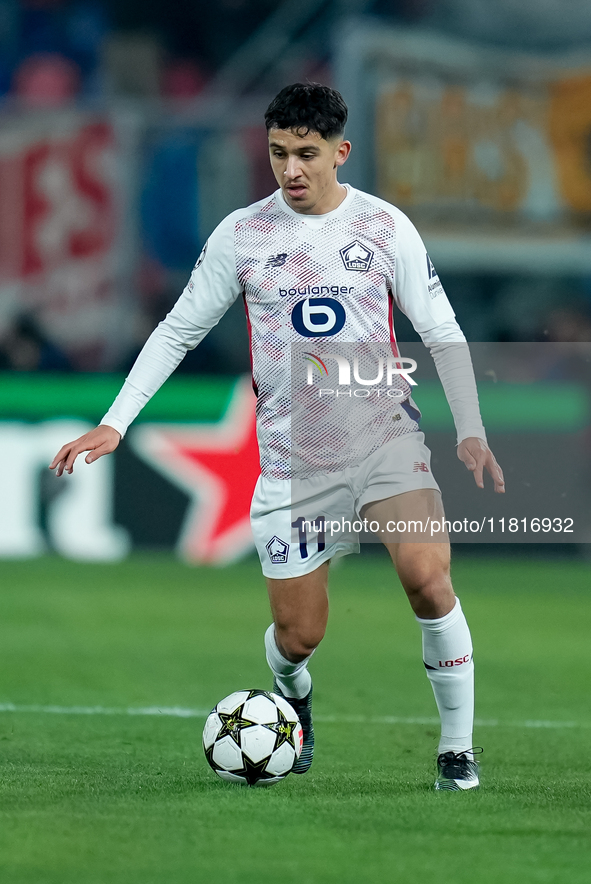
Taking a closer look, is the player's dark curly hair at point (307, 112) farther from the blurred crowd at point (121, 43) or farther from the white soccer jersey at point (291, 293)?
the blurred crowd at point (121, 43)

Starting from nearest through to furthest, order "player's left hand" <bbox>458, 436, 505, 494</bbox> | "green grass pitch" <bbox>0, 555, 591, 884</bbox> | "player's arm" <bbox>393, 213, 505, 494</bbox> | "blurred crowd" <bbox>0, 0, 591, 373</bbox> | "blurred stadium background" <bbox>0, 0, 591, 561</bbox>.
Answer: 1. "green grass pitch" <bbox>0, 555, 591, 884</bbox>
2. "player's left hand" <bbox>458, 436, 505, 494</bbox>
3. "player's arm" <bbox>393, 213, 505, 494</bbox>
4. "blurred crowd" <bbox>0, 0, 591, 373</bbox>
5. "blurred stadium background" <bbox>0, 0, 591, 561</bbox>

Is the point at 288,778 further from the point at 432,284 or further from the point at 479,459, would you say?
the point at 432,284

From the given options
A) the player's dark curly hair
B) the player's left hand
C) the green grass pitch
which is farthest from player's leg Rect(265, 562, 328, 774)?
the player's dark curly hair

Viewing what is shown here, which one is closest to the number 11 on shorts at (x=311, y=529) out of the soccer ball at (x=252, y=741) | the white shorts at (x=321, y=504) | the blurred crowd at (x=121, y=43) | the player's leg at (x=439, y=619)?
the white shorts at (x=321, y=504)

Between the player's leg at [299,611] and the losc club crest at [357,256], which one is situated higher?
the losc club crest at [357,256]

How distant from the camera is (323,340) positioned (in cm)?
443

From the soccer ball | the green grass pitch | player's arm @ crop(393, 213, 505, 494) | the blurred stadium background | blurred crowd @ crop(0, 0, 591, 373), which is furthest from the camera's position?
the blurred stadium background

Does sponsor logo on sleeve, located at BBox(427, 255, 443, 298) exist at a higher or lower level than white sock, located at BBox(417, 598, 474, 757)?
higher

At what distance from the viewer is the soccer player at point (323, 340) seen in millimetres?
4328

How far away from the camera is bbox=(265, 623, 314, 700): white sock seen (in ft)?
15.4

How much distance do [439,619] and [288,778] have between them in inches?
27.7

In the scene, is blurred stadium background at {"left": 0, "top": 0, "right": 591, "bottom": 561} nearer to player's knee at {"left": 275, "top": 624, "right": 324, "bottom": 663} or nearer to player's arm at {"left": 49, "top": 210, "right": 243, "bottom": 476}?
player's arm at {"left": 49, "top": 210, "right": 243, "bottom": 476}

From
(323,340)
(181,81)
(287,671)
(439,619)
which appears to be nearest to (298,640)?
(287,671)

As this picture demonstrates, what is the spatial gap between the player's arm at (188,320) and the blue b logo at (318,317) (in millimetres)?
247
